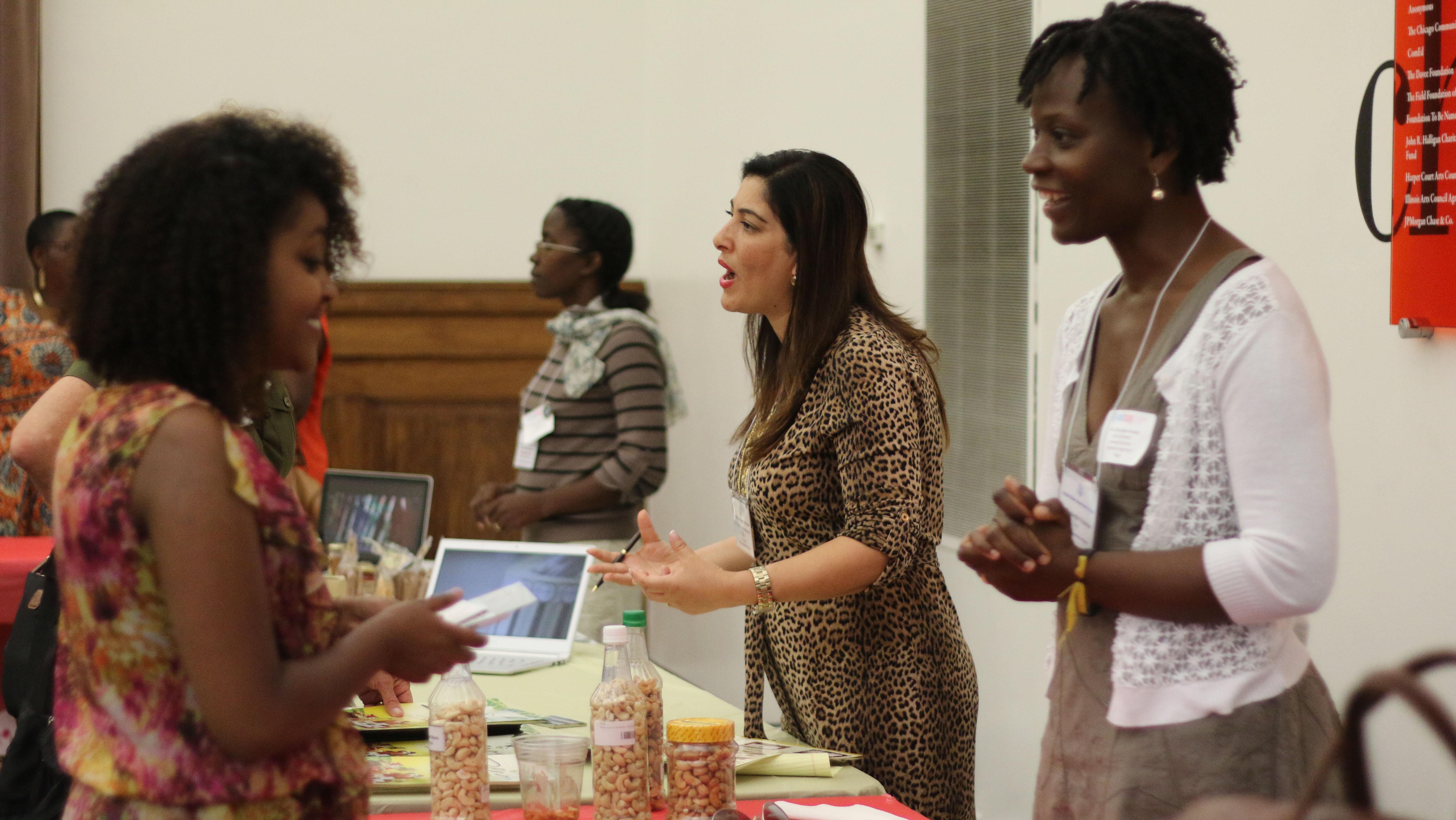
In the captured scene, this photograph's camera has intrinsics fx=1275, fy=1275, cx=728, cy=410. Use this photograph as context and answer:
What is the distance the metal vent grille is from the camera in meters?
3.23

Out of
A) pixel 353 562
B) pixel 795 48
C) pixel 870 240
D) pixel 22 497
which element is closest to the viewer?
pixel 353 562

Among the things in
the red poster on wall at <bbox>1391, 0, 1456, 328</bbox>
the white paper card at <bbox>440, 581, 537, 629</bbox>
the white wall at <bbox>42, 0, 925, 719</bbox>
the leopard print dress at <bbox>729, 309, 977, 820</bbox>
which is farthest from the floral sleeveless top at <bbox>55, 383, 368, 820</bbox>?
A: the white wall at <bbox>42, 0, 925, 719</bbox>

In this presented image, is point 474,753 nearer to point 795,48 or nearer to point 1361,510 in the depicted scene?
point 1361,510

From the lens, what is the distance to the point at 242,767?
40.8 inches

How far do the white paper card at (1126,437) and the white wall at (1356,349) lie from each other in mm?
599

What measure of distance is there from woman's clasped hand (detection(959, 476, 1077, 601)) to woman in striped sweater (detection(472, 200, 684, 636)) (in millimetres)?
2407

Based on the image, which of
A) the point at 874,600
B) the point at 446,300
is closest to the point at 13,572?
the point at 874,600

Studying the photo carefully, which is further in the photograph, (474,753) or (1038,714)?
(1038,714)

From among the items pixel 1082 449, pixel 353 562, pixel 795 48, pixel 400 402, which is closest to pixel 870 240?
pixel 795 48

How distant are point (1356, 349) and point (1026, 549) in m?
0.97

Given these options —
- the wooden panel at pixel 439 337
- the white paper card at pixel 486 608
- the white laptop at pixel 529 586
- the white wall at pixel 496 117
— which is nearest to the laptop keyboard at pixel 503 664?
Result: the white laptop at pixel 529 586

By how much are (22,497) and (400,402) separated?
2.61 m

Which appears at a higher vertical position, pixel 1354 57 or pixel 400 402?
pixel 1354 57

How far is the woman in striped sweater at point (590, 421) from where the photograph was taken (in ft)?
12.6
